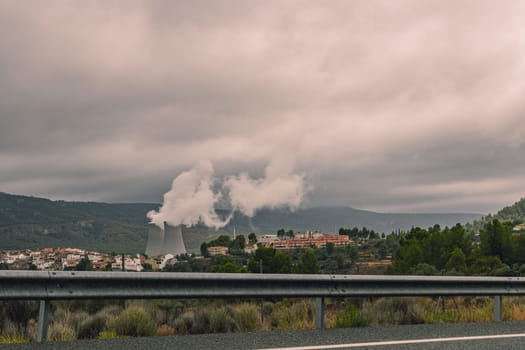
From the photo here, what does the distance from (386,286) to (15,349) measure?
4888mm

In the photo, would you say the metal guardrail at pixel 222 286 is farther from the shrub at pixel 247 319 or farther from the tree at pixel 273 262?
the tree at pixel 273 262

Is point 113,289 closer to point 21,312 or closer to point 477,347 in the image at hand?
point 21,312

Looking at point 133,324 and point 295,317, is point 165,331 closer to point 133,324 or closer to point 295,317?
point 133,324

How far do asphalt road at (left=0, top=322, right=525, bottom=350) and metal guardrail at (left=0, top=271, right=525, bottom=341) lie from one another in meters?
0.48

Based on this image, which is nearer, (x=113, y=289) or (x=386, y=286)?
(x=113, y=289)

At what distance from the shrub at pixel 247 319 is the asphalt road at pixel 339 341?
1132 mm

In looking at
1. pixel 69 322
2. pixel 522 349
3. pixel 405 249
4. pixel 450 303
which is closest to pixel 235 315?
pixel 69 322

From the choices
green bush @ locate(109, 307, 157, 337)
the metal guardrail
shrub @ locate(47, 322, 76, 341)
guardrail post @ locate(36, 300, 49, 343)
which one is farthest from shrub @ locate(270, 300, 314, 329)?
guardrail post @ locate(36, 300, 49, 343)

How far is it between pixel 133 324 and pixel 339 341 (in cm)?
279

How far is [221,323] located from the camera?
870 cm

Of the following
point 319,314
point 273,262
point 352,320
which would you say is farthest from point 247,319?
point 273,262

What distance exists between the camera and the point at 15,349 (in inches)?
240

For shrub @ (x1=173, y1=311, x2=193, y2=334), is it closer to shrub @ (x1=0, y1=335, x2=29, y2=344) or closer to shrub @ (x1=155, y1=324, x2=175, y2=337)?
shrub @ (x1=155, y1=324, x2=175, y2=337)

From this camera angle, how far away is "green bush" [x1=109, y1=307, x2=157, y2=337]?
7.97 metres
